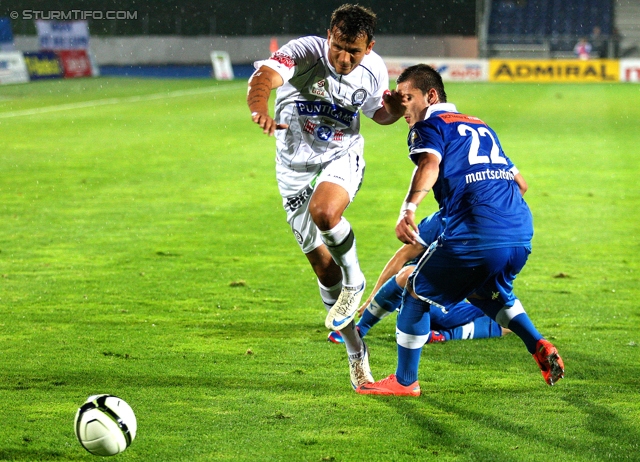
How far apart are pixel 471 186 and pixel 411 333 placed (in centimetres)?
75

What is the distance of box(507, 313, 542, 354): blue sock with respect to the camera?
4223mm

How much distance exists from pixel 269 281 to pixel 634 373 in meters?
3.06

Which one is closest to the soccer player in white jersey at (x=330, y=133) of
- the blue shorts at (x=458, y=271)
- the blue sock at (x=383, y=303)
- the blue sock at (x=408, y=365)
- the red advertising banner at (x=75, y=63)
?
the blue sock at (x=408, y=365)

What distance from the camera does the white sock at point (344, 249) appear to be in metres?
4.40

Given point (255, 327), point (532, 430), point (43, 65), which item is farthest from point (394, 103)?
point (43, 65)

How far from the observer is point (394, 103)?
445cm

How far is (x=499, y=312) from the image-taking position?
434cm

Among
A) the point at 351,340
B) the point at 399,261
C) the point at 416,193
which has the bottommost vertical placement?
the point at 399,261

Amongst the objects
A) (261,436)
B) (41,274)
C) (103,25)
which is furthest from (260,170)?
(103,25)

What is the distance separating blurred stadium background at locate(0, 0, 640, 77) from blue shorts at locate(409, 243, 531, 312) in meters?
37.3

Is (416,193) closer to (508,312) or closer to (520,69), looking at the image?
(508,312)

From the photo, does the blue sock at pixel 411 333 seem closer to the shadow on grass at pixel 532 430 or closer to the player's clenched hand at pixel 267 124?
the shadow on grass at pixel 532 430

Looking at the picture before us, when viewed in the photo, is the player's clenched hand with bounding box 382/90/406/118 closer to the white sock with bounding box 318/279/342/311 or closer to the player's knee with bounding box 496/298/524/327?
the white sock with bounding box 318/279/342/311

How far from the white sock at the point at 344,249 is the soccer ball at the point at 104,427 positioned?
139 centimetres
